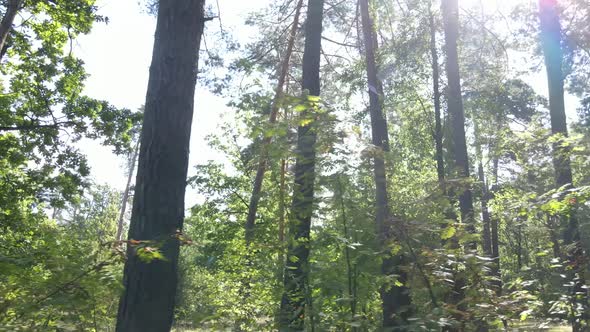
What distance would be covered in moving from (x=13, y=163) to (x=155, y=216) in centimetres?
1112

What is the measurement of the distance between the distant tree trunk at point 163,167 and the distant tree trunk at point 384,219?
1366 millimetres

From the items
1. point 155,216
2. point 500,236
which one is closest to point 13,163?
point 155,216

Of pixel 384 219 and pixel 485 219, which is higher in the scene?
pixel 485 219

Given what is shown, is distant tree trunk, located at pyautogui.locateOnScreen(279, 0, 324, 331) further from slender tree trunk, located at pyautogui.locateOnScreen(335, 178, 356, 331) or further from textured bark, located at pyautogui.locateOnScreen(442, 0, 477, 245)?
textured bark, located at pyautogui.locateOnScreen(442, 0, 477, 245)

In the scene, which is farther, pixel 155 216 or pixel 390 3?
pixel 390 3

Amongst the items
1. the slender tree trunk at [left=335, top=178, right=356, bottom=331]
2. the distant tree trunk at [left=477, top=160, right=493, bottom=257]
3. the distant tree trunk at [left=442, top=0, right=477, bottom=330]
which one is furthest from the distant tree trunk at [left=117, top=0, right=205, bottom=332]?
the distant tree trunk at [left=442, top=0, right=477, bottom=330]

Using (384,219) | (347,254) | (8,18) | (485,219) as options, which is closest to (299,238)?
(347,254)

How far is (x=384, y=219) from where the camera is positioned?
3344 millimetres

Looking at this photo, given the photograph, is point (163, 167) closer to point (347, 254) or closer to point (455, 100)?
point (347, 254)

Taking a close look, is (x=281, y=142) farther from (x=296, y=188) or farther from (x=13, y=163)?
(x=13, y=163)

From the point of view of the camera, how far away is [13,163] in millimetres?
12406

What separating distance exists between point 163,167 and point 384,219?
1.49 m

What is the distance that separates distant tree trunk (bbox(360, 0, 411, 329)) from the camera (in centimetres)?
334

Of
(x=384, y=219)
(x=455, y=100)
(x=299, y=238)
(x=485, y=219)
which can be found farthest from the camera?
(x=485, y=219)
